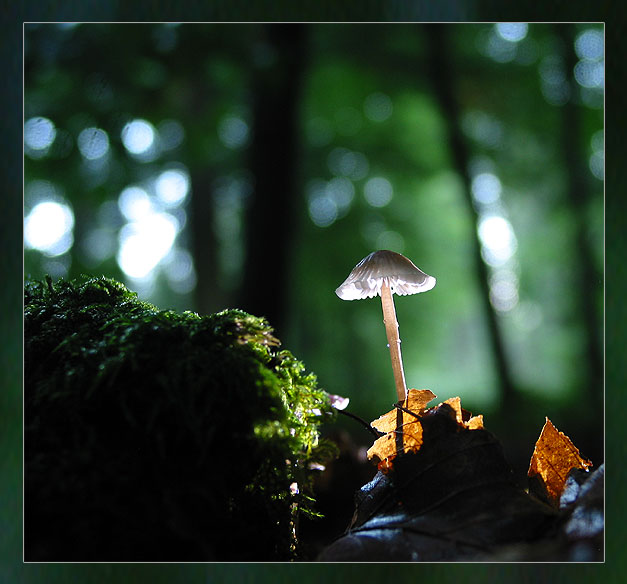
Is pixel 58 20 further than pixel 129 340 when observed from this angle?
Yes

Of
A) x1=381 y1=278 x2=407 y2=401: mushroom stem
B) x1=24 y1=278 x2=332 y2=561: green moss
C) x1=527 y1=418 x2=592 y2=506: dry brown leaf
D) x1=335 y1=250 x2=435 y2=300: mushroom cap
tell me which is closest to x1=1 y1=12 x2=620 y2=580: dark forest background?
x1=24 y1=278 x2=332 y2=561: green moss

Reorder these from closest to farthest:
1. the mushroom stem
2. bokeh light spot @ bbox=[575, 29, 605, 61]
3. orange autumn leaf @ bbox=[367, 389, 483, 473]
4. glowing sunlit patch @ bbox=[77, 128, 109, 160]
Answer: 1. orange autumn leaf @ bbox=[367, 389, 483, 473]
2. the mushroom stem
3. bokeh light spot @ bbox=[575, 29, 605, 61]
4. glowing sunlit patch @ bbox=[77, 128, 109, 160]

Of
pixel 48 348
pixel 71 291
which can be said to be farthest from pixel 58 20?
pixel 48 348

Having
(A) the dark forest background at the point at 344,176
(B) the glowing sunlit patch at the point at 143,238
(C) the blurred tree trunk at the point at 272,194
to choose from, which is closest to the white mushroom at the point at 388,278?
(A) the dark forest background at the point at 344,176

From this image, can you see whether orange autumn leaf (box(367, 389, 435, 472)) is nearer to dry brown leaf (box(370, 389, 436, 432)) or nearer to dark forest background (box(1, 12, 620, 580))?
dry brown leaf (box(370, 389, 436, 432))

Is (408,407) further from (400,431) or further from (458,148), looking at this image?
(458,148)

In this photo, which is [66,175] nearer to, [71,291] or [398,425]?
[71,291]
